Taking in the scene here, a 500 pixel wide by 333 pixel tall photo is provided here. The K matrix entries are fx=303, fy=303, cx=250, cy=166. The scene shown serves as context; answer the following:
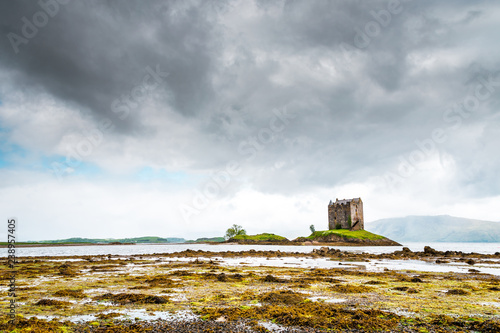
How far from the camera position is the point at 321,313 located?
12.3 m

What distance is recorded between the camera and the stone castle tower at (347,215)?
172875 millimetres

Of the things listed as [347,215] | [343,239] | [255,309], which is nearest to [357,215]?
[347,215]

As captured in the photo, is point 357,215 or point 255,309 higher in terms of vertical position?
point 255,309

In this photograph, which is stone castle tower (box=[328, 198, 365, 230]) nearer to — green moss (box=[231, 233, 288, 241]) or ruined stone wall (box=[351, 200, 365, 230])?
ruined stone wall (box=[351, 200, 365, 230])

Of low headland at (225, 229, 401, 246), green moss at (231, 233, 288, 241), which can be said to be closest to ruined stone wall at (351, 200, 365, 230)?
low headland at (225, 229, 401, 246)

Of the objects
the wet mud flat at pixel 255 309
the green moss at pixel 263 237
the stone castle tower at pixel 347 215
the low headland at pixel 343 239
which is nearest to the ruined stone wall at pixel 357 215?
the stone castle tower at pixel 347 215

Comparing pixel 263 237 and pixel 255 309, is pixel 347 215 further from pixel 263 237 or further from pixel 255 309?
pixel 255 309

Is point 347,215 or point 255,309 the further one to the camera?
point 347,215

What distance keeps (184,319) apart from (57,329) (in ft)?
13.9

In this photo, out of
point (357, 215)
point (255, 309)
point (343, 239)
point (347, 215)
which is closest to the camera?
point (255, 309)

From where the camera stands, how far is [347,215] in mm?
174750

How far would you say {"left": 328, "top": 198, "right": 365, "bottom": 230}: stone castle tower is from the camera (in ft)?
567

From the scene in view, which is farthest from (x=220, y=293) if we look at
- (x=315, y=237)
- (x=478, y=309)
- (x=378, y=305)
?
(x=315, y=237)

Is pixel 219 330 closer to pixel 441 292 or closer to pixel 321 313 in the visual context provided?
pixel 321 313
